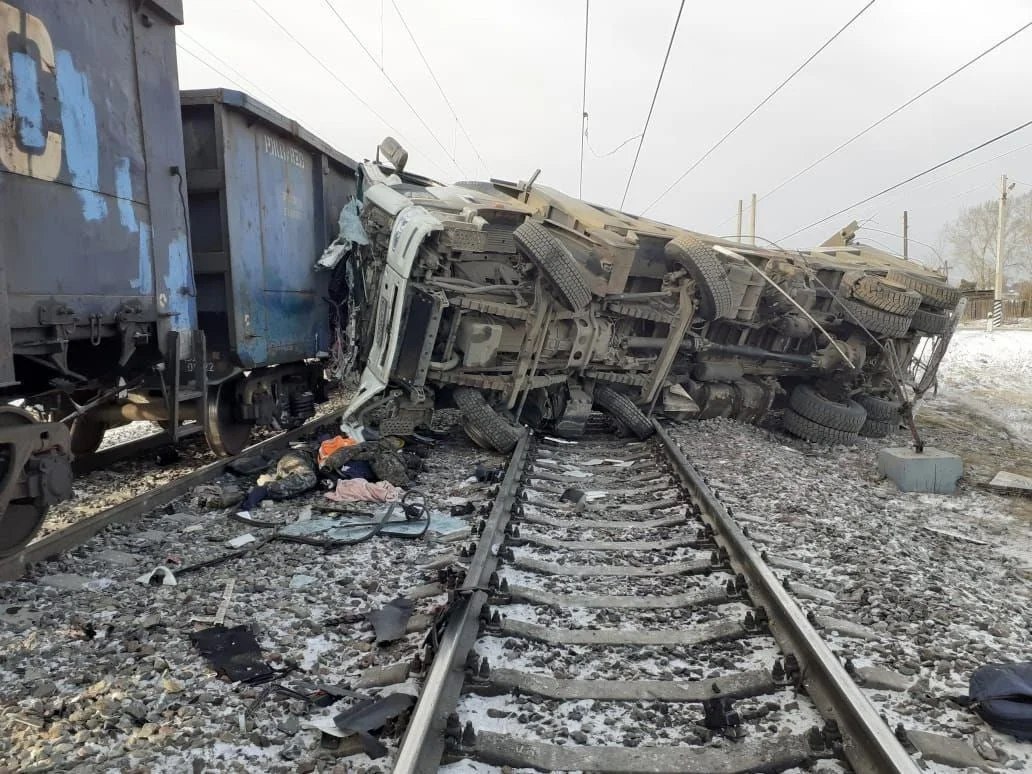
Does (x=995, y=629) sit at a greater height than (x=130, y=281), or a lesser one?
lesser

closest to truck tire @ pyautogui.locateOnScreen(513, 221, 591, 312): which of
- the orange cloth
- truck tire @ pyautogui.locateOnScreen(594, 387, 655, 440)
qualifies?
truck tire @ pyautogui.locateOnScreen(594, 387, 655, 440)

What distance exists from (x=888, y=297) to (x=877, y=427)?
1931 mm

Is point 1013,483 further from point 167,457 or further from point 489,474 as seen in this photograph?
point 167,457

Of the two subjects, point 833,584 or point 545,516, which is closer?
point 833,584

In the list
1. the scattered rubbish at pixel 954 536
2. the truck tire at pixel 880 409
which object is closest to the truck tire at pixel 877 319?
the truck tire at pixel 880 409

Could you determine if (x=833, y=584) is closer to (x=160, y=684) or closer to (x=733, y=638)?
(x=733, y=638)

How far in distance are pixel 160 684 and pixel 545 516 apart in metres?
2.83

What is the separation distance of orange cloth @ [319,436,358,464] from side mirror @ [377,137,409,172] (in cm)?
418

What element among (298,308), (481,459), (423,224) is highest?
(423,224)

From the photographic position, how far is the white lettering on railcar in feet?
23.4

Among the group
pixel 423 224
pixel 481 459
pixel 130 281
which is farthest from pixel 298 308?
pixel 130 281

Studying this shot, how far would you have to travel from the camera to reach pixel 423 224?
23.0ft

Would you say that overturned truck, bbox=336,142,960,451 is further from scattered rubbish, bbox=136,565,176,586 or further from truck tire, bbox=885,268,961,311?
scattered rubbish, bbox=136,565,176,586

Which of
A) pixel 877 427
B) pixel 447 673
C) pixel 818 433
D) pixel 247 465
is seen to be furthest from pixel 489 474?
pixel 877 427
